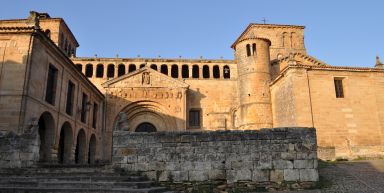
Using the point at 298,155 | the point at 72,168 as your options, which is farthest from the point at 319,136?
the point at 72,168

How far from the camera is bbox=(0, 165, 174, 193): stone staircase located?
7.97 meters

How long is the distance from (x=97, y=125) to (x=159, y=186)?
675 inches

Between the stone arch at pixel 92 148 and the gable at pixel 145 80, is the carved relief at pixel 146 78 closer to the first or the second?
the gable at pixel 145 80

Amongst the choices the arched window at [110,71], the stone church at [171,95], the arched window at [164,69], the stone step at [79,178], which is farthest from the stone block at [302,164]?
the arched window at [110,71]

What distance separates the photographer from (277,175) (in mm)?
9547

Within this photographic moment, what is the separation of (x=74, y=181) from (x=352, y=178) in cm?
867

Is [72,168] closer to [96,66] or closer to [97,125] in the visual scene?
[97,125]

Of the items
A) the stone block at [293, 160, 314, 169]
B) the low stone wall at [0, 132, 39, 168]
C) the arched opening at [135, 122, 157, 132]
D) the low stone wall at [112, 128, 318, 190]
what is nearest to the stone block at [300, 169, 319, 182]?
the low stone wall at [112, 128, 318, 190]

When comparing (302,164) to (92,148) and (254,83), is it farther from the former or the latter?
(92,148)

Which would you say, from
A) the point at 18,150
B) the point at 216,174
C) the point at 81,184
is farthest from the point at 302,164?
the point at 18,150

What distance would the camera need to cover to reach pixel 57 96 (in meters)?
16.9

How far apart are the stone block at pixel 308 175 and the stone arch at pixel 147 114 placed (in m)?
17.7

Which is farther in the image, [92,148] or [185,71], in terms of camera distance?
[185,71]

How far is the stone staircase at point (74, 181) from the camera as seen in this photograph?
7.97m
